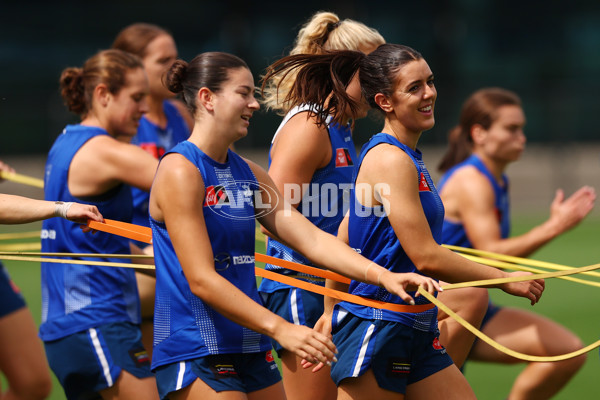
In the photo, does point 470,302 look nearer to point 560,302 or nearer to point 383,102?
point 383,102

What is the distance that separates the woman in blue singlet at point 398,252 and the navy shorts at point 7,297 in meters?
2.38

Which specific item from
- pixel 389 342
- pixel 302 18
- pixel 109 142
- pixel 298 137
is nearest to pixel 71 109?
pixel 109 142

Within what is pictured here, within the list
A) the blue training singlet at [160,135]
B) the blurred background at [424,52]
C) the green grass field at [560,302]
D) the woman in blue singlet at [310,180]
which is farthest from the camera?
the blurred background at [424,52]

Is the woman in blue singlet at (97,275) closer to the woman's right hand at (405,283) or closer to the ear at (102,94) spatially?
the ear at (102,94)

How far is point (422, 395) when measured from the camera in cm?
407

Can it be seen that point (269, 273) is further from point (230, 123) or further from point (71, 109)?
point (71, 109)

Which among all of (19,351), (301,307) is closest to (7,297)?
(19,351)

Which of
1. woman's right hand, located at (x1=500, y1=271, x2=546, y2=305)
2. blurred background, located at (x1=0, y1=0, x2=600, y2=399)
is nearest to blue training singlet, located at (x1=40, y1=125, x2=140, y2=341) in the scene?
woman's right hand, located at (x1=500, y1=271, x2=546, y2=305)

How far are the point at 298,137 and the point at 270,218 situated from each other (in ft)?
2.33

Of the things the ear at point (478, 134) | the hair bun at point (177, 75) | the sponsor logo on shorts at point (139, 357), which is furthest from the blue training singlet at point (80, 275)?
the ear at point (478, 134)

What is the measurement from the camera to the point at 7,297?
569 centimetres

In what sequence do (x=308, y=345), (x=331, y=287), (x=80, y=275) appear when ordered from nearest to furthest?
(x=308, y=345) → (x=331, y=287) → (x=80, y=275)

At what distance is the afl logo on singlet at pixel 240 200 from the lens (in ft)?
12.3

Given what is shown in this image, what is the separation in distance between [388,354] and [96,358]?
5.06 ft
